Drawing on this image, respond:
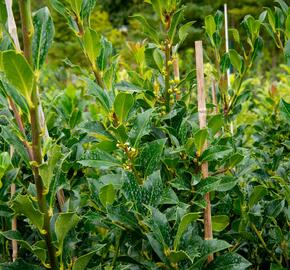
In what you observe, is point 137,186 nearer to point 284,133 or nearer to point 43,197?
point 43,197

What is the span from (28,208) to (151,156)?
32 centimetres

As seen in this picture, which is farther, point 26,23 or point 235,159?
point 235,159

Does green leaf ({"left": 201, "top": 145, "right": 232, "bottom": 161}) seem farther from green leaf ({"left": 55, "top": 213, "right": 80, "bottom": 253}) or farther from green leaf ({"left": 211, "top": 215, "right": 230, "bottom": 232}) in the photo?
green leaf ({"left": 55, "top": 213, "right": 80, "bottom": 253})

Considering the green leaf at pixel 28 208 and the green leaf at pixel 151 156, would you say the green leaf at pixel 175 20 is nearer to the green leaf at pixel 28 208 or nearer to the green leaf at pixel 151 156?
the green leaf at pixel 151 156

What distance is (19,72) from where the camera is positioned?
84 centimetres

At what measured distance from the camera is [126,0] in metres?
25.2

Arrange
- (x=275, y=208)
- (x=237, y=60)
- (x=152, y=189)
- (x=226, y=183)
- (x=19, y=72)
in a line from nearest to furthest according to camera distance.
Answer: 1. (x=19, y=72)
2. (x=152, y=189)
3. (x=226, y=183)
4. (x=275, y=208)
5. (x=237, y=60)

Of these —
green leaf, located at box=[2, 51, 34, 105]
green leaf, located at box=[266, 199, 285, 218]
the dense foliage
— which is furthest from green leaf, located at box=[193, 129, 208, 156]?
green leaf, located at box=[2, 51, 34, 105]

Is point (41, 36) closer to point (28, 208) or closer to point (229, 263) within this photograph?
point (28, 208)

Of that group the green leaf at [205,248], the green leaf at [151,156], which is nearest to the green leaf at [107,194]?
the green leaf at [151,156]

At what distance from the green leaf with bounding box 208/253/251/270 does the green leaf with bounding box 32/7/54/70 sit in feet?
1.98

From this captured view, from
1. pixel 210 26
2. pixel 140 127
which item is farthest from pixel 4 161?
pixel 210 26

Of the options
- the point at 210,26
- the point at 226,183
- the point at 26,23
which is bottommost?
the point at 226,183

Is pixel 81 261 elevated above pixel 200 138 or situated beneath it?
situated beneath
